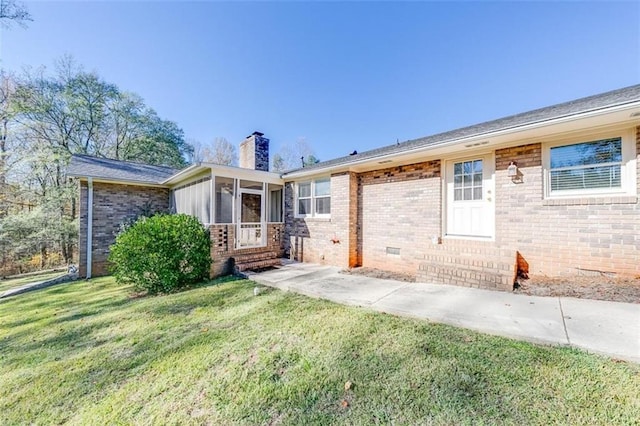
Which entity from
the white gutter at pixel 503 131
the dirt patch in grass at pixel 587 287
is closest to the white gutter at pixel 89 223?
the white gutter at pixel 503 131

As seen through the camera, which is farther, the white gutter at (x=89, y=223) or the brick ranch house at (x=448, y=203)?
the white gutter at (x=89, y=223)

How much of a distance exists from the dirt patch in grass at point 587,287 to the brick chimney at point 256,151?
10.0m

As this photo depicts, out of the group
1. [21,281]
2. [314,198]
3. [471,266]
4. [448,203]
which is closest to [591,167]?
[448,203]

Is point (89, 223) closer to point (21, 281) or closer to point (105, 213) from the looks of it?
point (105, 213)

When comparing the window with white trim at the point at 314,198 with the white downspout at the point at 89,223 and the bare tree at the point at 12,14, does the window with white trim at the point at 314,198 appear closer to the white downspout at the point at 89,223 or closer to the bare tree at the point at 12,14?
the white downspout at the point at 89,223

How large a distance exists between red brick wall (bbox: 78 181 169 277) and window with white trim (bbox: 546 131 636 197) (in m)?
13.4

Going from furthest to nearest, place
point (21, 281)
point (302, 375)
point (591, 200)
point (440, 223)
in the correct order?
point (21, 281) → point (440, 223) → point (591, 200) → point (302, 375)

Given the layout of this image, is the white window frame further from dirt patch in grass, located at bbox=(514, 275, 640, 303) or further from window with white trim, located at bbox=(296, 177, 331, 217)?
window with white trim, located at bbox=(296, 177, 331, 217)

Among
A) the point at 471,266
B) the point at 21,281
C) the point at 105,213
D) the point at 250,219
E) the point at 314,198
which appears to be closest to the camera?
the point at 471,266

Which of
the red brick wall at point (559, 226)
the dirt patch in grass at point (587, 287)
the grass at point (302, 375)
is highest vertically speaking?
the red brick wall at point (559, 226)

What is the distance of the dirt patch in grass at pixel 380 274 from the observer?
19.3 feet

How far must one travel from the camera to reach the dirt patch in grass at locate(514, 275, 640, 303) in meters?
3.74

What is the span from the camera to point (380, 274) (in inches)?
250

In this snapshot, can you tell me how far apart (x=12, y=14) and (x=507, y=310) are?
18.5 meters
